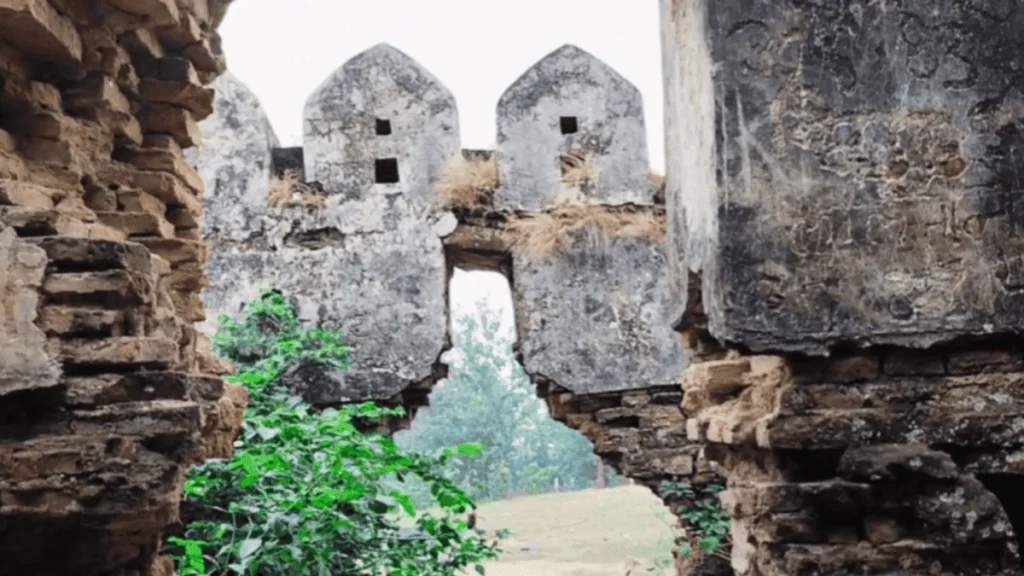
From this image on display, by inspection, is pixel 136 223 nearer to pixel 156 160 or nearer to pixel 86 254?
pixel 156 160

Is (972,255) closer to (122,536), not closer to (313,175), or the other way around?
(122,536)

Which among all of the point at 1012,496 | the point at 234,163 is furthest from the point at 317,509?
the point at 234,163

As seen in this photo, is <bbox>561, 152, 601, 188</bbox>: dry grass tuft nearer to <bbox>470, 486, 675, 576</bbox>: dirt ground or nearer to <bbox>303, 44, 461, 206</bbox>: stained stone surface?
<bbox>303, 44, 461, 206</bbox>: stained stone surface

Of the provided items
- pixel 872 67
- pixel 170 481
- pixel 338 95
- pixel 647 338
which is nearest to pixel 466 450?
pixel 170 481

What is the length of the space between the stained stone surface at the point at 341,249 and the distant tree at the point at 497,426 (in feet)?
41.5

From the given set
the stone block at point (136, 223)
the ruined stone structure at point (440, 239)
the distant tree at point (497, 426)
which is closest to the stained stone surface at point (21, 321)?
the stone block at point (136, 223)

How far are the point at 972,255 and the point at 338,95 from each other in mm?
5398

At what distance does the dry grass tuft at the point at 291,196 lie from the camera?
7.24 meters

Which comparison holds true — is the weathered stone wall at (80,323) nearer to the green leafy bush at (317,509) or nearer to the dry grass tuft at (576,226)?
the green leafy bush at (317,509)

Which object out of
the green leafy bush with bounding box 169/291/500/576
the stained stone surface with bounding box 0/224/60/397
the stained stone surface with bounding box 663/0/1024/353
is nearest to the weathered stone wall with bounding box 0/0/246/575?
the stained stone surface with bounding box 0/224/60/397

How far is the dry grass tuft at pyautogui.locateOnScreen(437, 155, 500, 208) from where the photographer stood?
723cm

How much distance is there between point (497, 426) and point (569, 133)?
44.9 feet

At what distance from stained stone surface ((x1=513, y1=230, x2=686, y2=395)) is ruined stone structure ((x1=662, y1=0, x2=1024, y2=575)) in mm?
4122

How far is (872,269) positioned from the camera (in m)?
2.85
